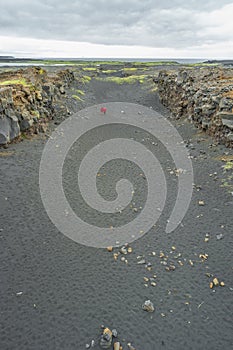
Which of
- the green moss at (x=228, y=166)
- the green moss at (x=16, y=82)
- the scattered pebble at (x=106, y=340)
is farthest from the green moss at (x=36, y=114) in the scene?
the scattered pebble at (x=106, y=340)

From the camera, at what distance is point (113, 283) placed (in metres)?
12.9

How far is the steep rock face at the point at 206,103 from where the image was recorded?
26312mm

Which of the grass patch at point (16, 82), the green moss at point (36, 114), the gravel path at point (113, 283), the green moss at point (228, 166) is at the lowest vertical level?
the gravel path at point (113, 283)

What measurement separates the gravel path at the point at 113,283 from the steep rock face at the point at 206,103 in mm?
9062

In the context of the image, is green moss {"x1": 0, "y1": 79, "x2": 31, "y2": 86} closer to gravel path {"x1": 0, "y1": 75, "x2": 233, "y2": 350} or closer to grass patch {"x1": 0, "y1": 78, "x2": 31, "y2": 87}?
grass patch {"x1": 0, "y1": 78, "x2": 31, "y2": 87}

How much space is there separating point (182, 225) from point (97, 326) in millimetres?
8200

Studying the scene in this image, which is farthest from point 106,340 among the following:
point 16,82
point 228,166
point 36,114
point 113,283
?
point 16,82

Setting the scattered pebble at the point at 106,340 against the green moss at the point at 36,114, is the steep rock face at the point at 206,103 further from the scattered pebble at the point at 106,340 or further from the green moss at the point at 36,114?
the scattered pebble at the point at 106,340

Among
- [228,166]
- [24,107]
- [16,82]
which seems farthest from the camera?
[16,82]

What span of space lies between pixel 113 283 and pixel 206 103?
24367 mm

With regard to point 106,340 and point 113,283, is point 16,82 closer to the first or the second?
point 113,283

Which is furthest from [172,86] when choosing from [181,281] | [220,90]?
[181,281]

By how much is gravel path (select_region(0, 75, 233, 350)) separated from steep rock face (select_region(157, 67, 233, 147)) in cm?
906

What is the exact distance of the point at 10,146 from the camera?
25531 mm
